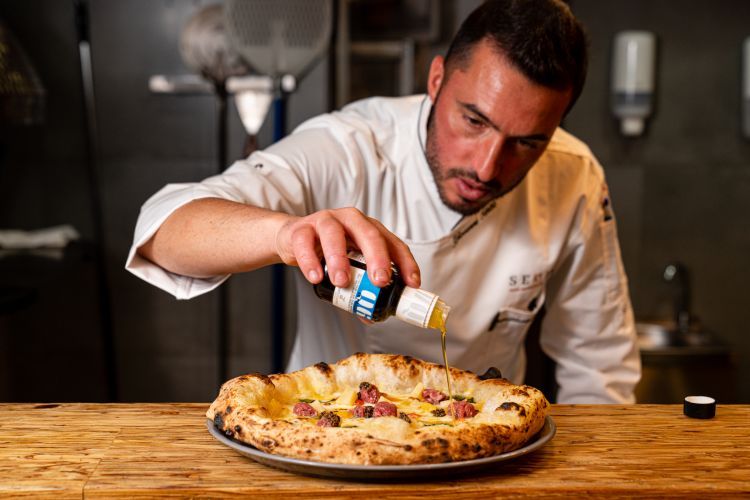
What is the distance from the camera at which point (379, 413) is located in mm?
1243

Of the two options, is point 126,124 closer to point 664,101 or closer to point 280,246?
point 664,101

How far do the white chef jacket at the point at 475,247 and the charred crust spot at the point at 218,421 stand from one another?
71cm

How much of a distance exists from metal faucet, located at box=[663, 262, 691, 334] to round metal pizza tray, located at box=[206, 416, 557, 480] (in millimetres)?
2815

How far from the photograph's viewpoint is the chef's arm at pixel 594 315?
2.19m

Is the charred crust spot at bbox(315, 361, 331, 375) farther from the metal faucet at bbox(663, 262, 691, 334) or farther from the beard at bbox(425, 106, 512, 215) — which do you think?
the metal faucet at bbox(663, 262, 691, 334)

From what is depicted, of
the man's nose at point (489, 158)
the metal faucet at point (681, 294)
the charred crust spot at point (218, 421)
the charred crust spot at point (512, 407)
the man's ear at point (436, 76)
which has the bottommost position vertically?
the metal faucet at point (681, 294)

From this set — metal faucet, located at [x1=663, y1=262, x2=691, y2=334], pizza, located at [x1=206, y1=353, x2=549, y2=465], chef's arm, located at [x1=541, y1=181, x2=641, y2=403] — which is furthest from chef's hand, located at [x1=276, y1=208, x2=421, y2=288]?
metal faucet, located at [x1=663, y1=262, x2=691, y2=334]

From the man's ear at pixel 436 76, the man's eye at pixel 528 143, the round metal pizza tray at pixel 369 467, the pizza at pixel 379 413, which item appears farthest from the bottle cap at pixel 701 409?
the man's ear at pixel 436 76

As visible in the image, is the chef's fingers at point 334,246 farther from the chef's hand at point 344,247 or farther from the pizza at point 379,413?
the pizza at point 379,413

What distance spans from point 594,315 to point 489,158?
67cm

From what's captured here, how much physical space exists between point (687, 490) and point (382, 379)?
0.55m

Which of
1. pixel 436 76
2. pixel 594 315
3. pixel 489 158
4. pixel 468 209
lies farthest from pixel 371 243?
pixel 594 315

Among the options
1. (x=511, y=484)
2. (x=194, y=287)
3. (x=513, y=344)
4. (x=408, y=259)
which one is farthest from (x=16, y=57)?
(x=511, y=484)

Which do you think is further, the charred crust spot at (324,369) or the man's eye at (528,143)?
the man's eye at (528,143)
